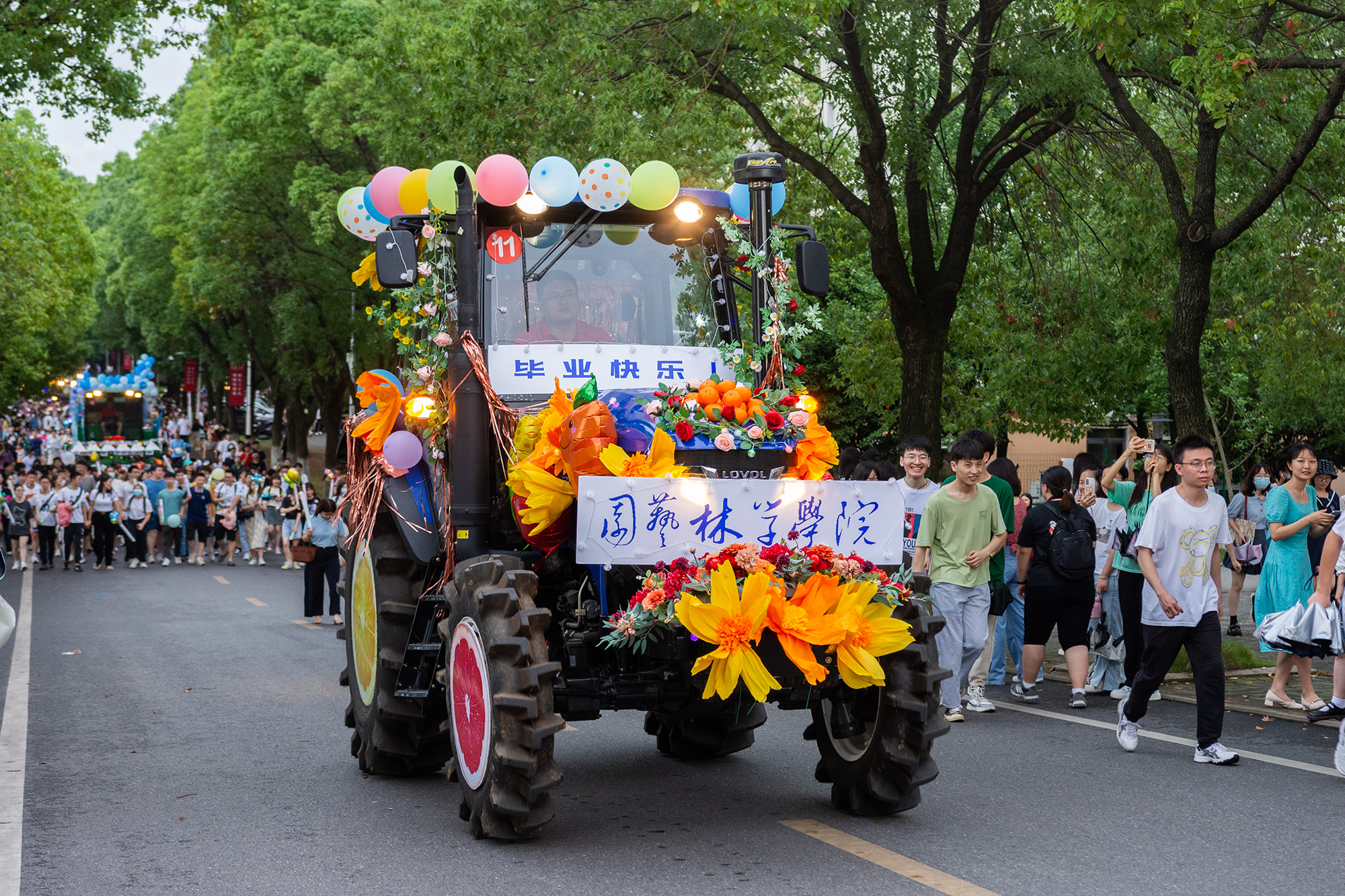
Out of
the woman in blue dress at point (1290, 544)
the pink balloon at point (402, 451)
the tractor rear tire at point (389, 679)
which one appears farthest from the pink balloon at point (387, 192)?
the woman in blue dress at point (1290, 544)

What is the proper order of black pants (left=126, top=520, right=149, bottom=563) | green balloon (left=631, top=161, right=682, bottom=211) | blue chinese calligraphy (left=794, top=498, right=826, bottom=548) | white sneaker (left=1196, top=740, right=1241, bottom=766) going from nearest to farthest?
blue chinese calligraphy (left=794, top=498, right=826, bottom=548) → green balloon (left=631, top=161, right=682, bottom=211) → white sneaker (left=1196, top=740, right=1241, bottom=766) → black pants (left=126, top=520, right=149, bottom=563)

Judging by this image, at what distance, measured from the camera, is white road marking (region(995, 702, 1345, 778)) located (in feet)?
25.5

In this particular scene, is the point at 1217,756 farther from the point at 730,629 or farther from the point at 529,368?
the point at 529,368

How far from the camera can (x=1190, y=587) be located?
7812 mm

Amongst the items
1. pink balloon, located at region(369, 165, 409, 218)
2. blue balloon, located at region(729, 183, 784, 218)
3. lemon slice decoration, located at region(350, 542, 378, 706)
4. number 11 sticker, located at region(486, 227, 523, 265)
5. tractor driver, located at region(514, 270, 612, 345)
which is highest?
pink balloon, located at region(369, 165, 409, 218)

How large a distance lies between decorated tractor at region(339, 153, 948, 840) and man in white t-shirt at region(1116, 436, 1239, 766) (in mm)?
2070

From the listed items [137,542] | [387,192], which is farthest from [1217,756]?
[137,542]

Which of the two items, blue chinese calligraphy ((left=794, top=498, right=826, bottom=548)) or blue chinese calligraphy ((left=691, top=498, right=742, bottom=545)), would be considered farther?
blue chinese calligraphy ((left=794, top=498, right=826, bottom=548))

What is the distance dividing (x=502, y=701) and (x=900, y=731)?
1875mm

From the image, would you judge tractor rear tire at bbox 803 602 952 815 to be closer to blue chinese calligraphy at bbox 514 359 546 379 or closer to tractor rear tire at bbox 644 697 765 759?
tractor rear tire at bbox 644 697 765 759

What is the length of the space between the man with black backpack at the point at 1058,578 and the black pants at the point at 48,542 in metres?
20.2

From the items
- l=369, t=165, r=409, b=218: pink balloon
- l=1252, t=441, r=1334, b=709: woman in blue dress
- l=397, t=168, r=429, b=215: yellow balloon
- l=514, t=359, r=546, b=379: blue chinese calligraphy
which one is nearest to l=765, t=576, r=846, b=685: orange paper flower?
l=514, t=359, r=546, b=379: blue chinese calligraphy

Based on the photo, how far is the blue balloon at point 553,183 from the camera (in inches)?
279

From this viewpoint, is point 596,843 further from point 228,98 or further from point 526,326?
point 228,98
